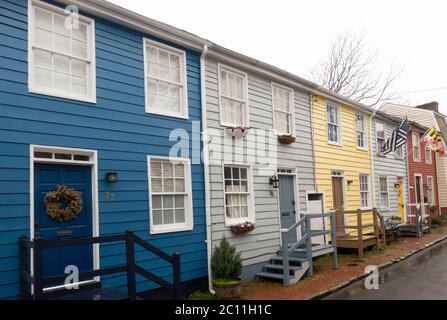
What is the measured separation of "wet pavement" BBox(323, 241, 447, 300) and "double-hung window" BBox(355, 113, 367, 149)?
5.34m

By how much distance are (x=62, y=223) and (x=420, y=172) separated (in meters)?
20.3

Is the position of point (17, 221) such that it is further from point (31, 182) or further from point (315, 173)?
point (315, 173)

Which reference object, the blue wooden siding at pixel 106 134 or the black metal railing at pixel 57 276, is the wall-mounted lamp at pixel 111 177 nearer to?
the blue wooden siding at pixel 106 134

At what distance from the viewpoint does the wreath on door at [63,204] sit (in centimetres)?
621

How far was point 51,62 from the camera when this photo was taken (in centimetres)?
654

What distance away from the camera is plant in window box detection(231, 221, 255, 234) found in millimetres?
9172

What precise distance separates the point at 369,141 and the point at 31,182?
1356 centimetres

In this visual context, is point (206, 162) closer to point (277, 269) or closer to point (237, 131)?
point (237, 131)

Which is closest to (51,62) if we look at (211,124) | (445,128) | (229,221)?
(211,124)

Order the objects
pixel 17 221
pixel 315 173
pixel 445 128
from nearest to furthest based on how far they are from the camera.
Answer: pixel 17 221 → pixel 315 173 → pixel 445 128

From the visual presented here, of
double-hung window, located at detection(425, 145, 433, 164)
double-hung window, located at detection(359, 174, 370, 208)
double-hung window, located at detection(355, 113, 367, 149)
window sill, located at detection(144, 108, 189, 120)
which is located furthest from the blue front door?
double-hung window, located at detection(425, 145, 433, 164)

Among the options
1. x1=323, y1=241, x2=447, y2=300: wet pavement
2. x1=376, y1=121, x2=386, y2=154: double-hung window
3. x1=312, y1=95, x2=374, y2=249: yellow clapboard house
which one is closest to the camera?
x1=323, y1=241, x2=447, y2=300: wet pavement

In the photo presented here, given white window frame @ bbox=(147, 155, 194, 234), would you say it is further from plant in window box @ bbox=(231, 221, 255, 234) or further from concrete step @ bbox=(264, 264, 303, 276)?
concrete step @ bbox=(264, 264, 303, 276)

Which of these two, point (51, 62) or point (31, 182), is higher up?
point (51, 62)
